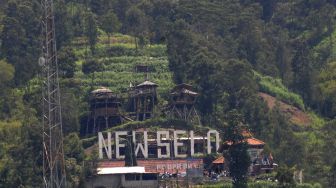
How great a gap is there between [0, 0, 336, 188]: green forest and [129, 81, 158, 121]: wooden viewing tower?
1041 millimetres

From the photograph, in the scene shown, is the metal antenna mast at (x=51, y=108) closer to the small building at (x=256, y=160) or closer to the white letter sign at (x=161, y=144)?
the small building at (x=256, y=160)

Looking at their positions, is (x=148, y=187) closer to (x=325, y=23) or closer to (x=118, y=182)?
(x=118, y=182)

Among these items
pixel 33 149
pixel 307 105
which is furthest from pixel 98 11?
pixel 33 149

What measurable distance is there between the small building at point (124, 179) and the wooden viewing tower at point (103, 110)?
45.1 feet

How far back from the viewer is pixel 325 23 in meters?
142

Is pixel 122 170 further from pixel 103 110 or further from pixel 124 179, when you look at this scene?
pixel 103 110

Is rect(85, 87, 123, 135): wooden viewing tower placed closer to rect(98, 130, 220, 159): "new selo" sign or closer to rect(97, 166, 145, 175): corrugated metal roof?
rect(98, 130, 220, 159): "new selo" sign

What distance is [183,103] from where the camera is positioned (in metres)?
116

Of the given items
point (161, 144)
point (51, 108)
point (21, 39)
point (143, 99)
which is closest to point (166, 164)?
point (161, 144)

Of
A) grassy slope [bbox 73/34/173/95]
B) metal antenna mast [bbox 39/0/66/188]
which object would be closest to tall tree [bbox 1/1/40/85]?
grassy slope [bbox 73/34/173/95]

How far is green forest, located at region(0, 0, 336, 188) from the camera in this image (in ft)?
355

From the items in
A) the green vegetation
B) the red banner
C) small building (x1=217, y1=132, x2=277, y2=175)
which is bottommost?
the red banner

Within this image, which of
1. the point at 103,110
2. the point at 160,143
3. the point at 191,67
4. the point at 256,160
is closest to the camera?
the point at 256,160

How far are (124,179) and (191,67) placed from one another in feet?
77.2
